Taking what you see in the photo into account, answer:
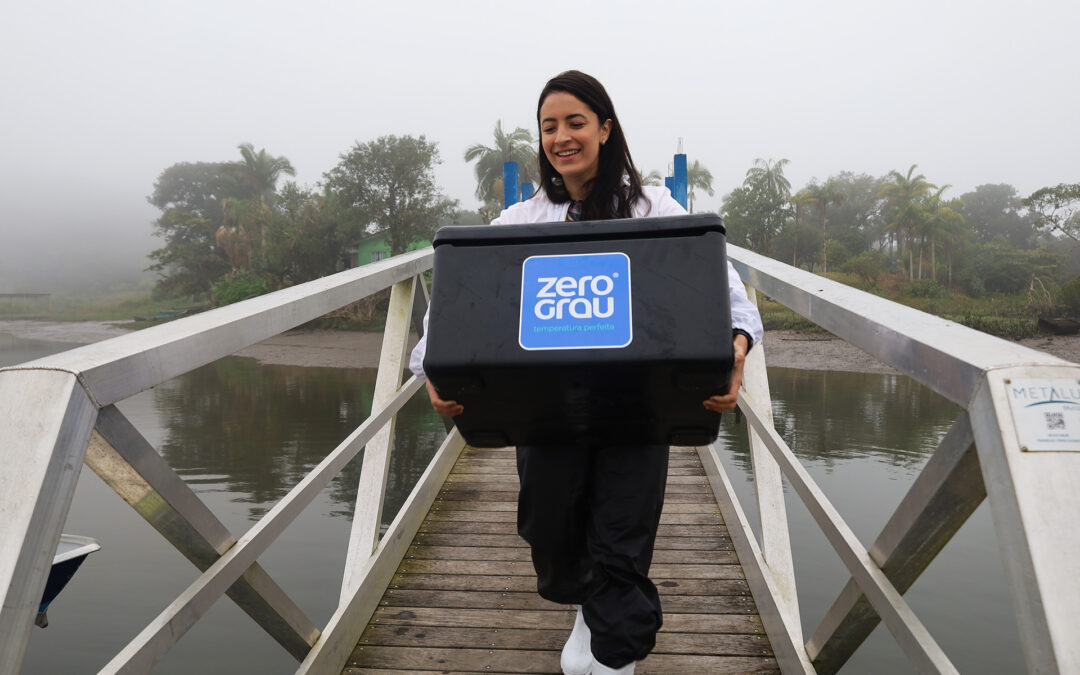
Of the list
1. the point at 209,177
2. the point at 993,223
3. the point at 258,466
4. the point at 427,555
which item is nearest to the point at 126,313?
the point at 209,177

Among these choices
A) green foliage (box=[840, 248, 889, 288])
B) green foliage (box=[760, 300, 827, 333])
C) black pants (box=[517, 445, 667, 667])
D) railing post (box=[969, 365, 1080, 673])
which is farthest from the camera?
green foliage (box=[840, 248, 889, 288])

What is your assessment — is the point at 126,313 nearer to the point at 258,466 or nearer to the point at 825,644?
the point at 258,466

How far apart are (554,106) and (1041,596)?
3.87ft

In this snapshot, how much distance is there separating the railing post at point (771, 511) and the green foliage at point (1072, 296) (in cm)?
2551

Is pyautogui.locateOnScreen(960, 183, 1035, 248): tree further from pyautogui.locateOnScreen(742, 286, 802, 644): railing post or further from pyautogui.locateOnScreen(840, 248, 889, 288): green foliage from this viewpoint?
pyautogui.locateOnScreen(742, 286, 802, 644): railing post

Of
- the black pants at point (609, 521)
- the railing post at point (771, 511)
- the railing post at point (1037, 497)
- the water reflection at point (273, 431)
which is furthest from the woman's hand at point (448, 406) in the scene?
the water reflection at point (273, 431)

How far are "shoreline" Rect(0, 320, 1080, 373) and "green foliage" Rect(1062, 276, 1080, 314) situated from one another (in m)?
1.79

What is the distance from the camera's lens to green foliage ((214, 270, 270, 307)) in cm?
3011

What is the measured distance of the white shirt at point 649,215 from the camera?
1187 millimetres

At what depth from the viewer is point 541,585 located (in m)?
1.56

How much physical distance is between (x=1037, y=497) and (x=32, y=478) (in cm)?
105

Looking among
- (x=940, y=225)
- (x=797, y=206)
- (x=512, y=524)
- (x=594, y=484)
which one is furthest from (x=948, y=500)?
(x=797, y=206)

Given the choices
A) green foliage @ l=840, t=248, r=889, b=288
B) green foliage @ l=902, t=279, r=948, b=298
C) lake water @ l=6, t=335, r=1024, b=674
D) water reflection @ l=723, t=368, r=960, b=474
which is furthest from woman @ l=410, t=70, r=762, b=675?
green foliage @ l=840, t=248, r=889, b=288

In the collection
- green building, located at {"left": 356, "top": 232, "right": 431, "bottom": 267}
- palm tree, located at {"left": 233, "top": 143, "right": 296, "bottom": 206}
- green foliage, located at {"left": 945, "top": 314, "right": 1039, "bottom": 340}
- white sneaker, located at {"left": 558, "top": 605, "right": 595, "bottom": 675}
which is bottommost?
green foliage, located at {"left": 945, "top": 314, "right": 1039, "bottom": 340}
